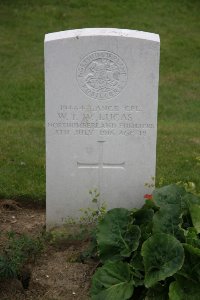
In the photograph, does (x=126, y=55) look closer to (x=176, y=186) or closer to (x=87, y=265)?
(x=176, y=186)

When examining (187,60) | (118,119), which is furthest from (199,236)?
(187,60)

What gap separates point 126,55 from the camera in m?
4.48

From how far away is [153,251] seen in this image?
3.70 m

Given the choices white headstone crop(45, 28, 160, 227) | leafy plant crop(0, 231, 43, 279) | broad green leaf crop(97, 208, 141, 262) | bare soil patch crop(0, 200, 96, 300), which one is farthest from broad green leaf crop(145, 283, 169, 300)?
white headstone crop(45, 28, 160, 227)

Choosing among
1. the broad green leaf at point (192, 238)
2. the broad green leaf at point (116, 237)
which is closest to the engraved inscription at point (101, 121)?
the broad green leaf at point (116, 237)

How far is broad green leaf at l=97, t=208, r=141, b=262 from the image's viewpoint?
13.0ft

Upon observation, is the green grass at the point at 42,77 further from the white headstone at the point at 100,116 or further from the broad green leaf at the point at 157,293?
the broad green leaf at the point at 157,293

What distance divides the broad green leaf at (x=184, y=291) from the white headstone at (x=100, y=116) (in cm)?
124

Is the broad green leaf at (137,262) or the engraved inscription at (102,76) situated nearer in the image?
the broad green leaf at (137,262)

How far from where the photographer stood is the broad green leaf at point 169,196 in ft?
13.4

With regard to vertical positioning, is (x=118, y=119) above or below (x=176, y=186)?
above

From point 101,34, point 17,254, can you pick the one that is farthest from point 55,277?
point 101,34

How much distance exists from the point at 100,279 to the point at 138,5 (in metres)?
11.0

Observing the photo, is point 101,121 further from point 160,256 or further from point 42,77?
point 42,77
